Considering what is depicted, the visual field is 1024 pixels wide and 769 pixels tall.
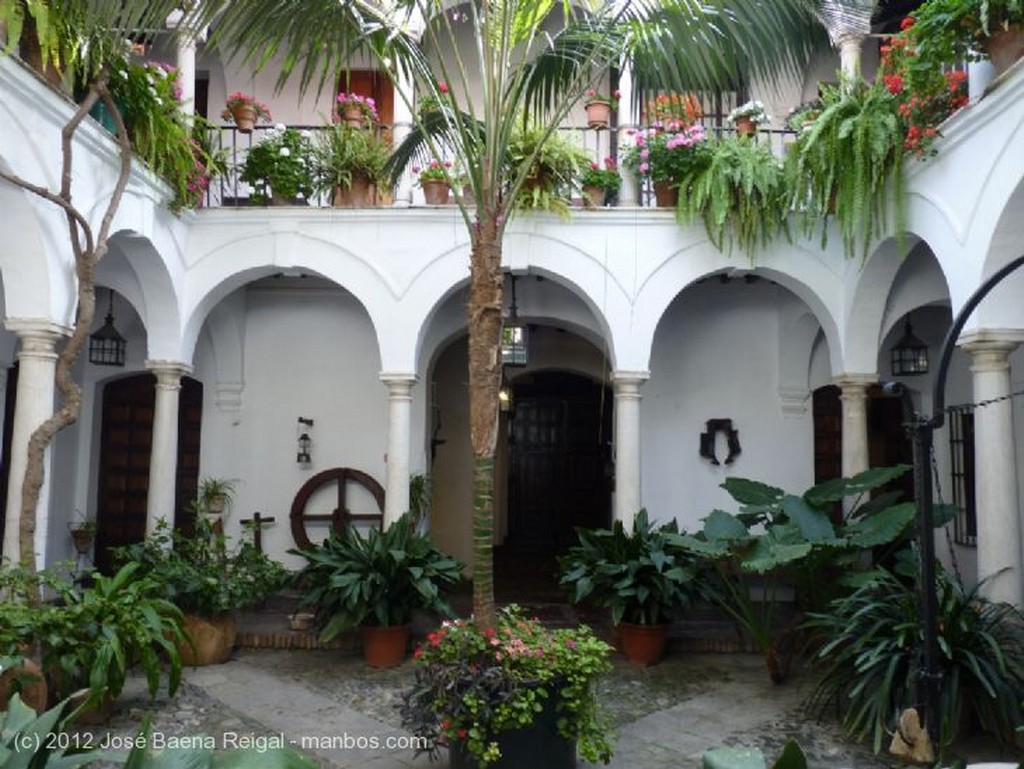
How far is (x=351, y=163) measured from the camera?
804 cm

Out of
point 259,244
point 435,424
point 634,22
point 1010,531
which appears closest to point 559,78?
point 634,22

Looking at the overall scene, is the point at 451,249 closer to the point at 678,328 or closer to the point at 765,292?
the point at 678,328

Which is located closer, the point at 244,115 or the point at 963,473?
the point at 244,115

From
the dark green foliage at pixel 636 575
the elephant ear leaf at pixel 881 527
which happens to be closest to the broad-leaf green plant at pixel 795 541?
the elephant ear leaf at pixel 881 527

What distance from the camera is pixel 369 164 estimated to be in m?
8.05

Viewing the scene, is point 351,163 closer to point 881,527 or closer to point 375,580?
point 375,580

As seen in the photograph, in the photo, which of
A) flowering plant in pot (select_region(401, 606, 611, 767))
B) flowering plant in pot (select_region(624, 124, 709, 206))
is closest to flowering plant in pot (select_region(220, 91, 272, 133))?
flowering plant in pot (select_region(624, 124, 709, 206))

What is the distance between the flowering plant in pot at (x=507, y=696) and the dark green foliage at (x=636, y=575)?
2.13 metres

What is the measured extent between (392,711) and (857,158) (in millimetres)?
5639

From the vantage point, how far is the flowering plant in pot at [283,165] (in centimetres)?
802

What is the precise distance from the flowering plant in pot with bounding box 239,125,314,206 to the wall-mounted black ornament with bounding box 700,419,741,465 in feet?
17.8

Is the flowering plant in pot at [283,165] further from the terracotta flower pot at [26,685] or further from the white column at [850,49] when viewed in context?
the white column at [850,49]

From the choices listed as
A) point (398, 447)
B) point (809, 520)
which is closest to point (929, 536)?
point (809, 520)

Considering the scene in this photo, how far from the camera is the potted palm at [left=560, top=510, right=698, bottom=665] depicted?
6.76 metres
